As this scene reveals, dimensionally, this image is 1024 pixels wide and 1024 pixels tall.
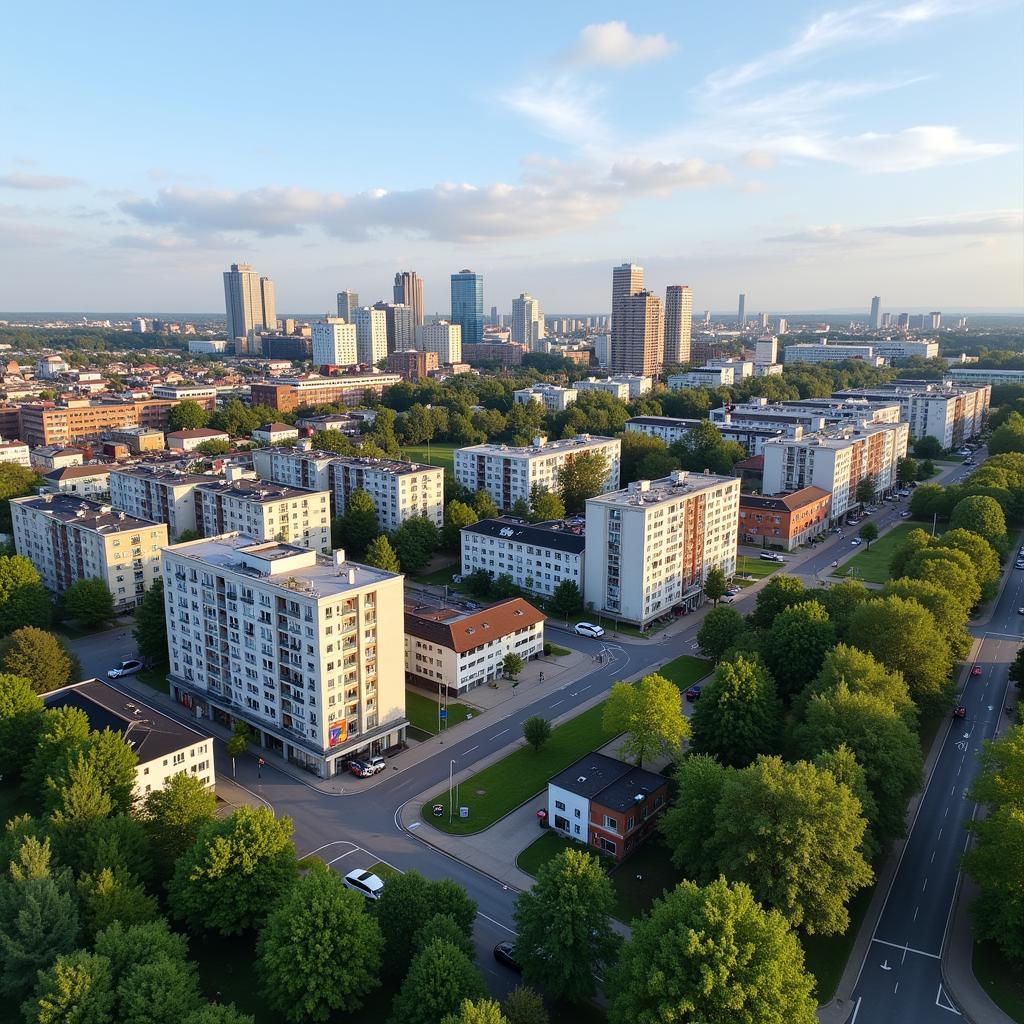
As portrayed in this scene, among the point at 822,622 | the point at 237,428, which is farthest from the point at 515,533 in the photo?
the point at 237,428

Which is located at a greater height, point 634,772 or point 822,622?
point 822,622

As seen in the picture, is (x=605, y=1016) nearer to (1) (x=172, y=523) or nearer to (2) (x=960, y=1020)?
(2) (x=960, y=1020)

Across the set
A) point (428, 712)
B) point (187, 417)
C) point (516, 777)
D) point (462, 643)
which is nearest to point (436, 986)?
point (516, 777)

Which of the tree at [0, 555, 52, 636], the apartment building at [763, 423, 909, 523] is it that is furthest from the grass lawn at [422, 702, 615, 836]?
the apartment building at [763, 423, 909, 523]

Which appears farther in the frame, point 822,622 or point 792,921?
point 822,622

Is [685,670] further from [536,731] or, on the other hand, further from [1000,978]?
[1000,978]

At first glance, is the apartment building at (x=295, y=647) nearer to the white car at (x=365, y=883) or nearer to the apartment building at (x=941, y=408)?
the white car at (x=365, y=883)

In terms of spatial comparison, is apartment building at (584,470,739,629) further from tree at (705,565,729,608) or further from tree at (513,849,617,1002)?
tree at (513,849,617,1002)
